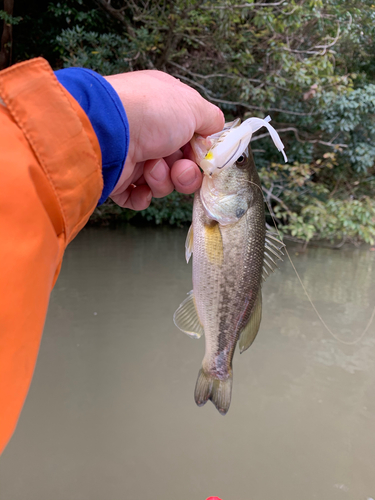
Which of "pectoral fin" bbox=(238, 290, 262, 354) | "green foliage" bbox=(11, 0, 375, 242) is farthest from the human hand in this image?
"green foliage" bbox=(11, 0, 375, 242)

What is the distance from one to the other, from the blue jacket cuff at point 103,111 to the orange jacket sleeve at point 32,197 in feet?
0.48

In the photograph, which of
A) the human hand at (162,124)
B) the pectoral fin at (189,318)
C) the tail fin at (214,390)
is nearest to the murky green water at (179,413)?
the tail fin at (214,390)

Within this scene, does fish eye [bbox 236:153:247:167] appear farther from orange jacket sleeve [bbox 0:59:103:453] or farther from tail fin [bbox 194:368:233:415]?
tail fin [bbox 194:368:233:415]

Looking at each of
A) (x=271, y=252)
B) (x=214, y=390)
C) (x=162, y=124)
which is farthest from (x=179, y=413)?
(x=162, y=124)

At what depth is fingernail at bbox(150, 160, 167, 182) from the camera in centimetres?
157

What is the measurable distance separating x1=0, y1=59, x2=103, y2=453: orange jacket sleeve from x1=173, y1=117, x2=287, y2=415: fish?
593 mm

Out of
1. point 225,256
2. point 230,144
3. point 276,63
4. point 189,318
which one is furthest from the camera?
point 276,63

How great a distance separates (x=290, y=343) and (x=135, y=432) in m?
1.66

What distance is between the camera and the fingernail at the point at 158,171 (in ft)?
5.16

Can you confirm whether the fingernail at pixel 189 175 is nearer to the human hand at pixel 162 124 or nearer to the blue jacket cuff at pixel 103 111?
the human hand at pixel 162 124

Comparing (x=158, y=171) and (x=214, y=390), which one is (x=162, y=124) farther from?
(x=214, y=390)

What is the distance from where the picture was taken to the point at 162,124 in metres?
1.33

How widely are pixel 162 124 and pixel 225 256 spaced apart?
0.56m

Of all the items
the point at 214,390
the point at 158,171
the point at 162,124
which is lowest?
the point at 214,390
